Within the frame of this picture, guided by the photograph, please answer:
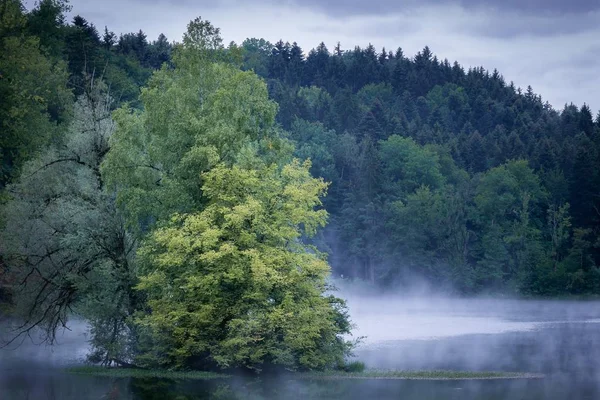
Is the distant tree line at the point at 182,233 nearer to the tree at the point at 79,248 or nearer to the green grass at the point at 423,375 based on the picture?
the tree at the point at 79,248

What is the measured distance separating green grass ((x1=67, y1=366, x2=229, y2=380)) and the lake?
1.04 m

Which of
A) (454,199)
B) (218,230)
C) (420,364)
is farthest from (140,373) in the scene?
(454,199)

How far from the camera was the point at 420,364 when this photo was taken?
4316 centimetres

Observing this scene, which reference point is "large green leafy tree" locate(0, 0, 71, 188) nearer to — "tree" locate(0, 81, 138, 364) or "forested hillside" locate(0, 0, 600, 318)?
"forested hillside" locate(0, 0, 600, 318)

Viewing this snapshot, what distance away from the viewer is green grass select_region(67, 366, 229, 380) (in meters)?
39.4

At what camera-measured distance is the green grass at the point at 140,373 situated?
39.4 m

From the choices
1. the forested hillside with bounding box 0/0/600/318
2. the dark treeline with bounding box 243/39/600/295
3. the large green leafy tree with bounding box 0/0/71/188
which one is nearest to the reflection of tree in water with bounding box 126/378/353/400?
the large green leafy tree with bounding box 0/0/71/188

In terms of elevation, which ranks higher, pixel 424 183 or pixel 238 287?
pixel 424 183

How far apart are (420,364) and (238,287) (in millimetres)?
9752

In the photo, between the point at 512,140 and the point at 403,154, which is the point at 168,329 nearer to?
the point at 403,154

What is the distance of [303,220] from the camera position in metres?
42.0

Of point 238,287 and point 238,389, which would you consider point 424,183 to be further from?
point 238,389

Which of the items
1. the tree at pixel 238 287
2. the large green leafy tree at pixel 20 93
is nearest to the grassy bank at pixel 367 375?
the tree at pixel 238 287

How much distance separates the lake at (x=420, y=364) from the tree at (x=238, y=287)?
1953 millimetres
